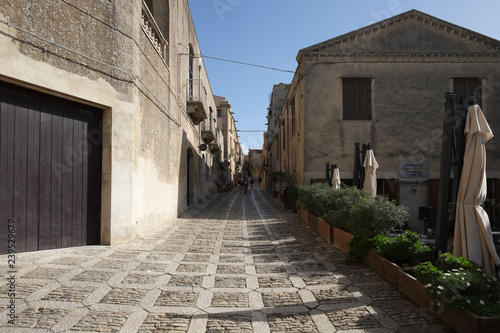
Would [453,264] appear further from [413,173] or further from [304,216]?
[413,173]

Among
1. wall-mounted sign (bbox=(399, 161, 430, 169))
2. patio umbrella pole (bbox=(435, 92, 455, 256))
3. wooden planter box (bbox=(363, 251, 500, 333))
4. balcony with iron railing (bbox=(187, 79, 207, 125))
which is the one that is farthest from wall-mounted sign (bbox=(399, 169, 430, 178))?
wooden planter box (bbox=(363, 251, 500, 333))

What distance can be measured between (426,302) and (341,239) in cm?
315

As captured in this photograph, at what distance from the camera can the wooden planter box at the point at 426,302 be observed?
269cm

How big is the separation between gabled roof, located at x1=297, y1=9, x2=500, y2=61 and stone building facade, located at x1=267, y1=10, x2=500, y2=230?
0.04 m

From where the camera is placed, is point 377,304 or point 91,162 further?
point 91,162

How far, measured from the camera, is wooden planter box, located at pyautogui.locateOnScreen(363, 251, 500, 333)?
2.69m

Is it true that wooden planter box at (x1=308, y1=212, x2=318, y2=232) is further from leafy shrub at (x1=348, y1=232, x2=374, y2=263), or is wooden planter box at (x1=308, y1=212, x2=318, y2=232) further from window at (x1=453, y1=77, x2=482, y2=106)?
window at (x1=453, y1=77, x2=482, y2=106)

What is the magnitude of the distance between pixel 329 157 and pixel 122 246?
10.5m

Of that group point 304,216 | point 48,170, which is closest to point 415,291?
point 48,170

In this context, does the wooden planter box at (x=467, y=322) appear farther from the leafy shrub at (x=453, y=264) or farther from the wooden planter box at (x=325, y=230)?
the wooden planter box at (x=325, y=230)

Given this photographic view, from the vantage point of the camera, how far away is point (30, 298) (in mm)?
3732

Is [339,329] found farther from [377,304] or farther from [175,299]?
[175,299]

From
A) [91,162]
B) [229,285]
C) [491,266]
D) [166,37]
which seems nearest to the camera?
[491,266]

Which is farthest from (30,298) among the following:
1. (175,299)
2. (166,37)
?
(166,37)
